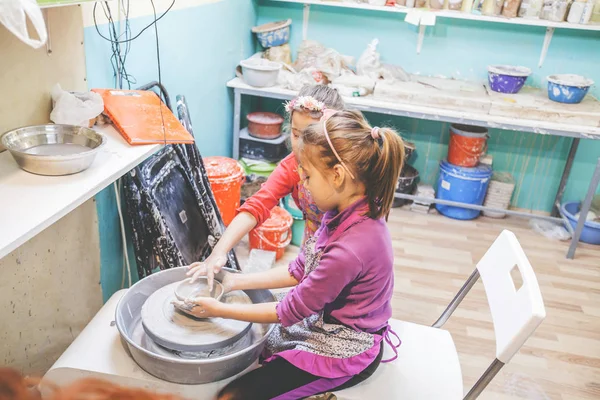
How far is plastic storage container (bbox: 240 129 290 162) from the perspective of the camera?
3458 millimetres

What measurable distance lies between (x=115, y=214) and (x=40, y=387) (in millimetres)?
1636

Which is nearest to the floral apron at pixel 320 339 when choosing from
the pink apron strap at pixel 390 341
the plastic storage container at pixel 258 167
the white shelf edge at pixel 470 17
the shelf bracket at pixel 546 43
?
the pink apron strap at pixel 390 341

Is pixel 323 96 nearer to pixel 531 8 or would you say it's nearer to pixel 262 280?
pixel 262 280

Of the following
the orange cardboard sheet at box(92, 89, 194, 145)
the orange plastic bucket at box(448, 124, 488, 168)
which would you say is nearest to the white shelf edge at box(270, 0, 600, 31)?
the orange plastic bucket at box(448, 124, 488, 168)

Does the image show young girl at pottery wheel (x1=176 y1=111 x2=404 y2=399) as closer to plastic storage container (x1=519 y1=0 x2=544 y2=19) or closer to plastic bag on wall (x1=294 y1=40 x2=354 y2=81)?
plastic bag on wall (x1=294 y1=40 x2=354 y2=81)

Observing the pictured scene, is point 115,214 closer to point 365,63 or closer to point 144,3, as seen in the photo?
point 144,3

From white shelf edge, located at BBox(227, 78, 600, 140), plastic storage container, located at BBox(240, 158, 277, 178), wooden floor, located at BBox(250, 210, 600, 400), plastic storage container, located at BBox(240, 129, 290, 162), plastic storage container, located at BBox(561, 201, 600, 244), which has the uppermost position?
white shelf edge, located at BBox(227, 78, 600, 140)

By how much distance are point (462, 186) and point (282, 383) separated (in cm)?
275

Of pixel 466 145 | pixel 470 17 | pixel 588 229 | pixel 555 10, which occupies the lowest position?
pixel 588 229

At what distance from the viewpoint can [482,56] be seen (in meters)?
3.67

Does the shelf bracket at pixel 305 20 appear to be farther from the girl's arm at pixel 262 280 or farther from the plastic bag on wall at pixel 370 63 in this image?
the girl's arm at pixel 262 280

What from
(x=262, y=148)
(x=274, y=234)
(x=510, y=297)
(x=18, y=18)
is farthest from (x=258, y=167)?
(x=18, y=18)

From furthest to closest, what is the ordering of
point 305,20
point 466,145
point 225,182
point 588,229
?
point 305,20 → point 466,145 → point 588,229 → point 225,182

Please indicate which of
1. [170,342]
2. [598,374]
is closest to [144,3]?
[170,342]
